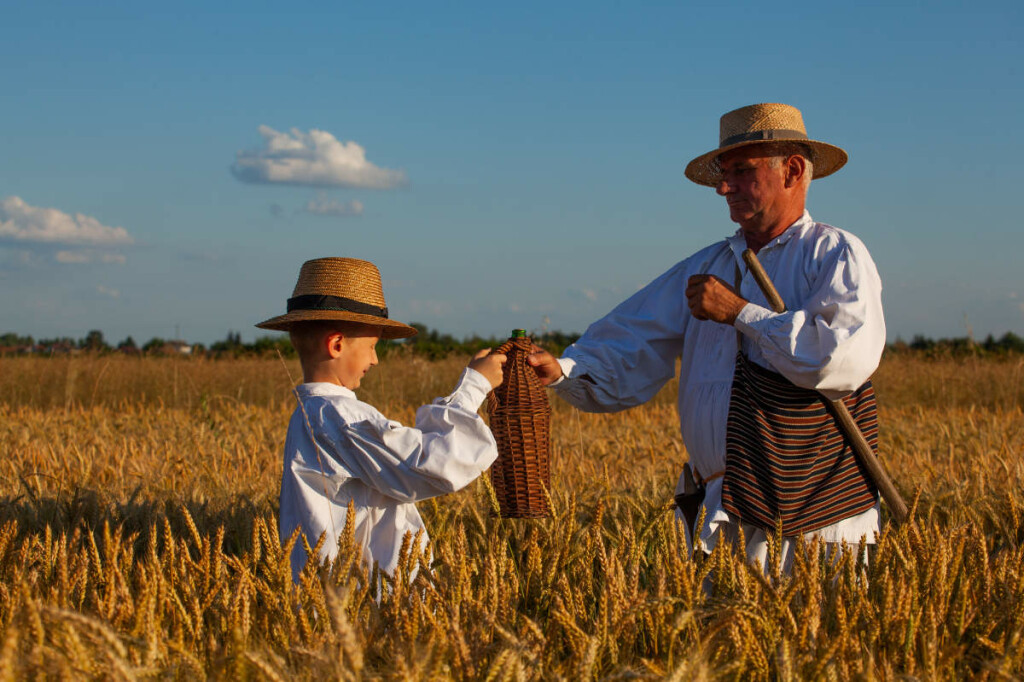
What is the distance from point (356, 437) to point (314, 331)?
1.62 ft

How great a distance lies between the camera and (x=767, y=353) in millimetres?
3062

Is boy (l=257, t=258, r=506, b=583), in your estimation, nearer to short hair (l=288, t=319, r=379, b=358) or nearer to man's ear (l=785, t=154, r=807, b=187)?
short hair (l=288, t=319, r=379, b=358)

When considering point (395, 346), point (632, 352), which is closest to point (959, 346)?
point (395, 346)

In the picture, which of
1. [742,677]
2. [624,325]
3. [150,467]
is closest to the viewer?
[742,677]

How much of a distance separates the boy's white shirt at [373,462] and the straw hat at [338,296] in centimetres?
24

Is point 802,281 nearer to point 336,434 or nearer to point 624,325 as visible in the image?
point 624,325

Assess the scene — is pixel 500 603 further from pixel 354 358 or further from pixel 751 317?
pixel 751 317

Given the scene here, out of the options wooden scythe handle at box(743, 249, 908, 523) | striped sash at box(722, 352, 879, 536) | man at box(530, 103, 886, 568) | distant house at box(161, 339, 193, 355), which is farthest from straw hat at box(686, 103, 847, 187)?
distant house at box(161, 339, 193, 355)

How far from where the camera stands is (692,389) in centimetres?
353

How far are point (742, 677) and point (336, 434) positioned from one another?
4.49ft

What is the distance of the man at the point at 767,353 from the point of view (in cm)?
305

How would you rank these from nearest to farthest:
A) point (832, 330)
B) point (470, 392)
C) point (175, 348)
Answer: point (470, 392) → point (832, 330) → point (175, 348)

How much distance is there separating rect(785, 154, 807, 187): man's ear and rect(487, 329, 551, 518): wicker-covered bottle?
1.26 m

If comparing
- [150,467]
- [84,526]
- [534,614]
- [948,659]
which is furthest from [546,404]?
[150,467]
